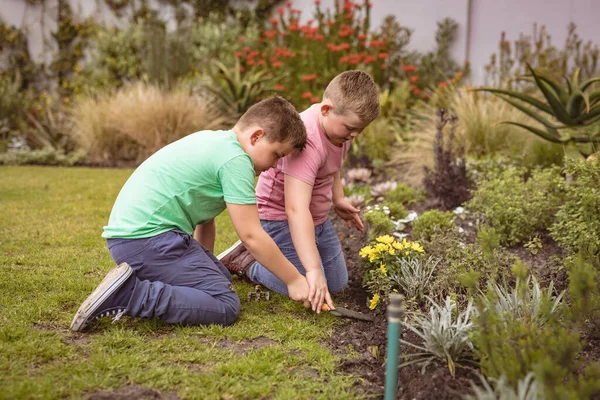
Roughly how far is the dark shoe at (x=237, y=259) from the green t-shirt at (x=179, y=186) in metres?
0.67

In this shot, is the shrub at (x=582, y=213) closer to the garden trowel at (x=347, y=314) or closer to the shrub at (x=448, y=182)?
the garden trowel at (x=347, y=314)

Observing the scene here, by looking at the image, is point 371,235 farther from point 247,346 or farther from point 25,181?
point 25,181

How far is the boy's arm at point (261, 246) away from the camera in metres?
2.73

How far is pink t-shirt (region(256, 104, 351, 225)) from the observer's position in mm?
3029

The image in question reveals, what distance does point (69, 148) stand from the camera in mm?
9344

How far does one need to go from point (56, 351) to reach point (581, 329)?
2384 mm

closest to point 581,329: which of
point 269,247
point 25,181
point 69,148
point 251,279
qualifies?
point 269,247

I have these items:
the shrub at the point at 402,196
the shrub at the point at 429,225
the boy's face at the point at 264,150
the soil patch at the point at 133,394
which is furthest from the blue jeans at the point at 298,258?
the shrub at the point at 402,196

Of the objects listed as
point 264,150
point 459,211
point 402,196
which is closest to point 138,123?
point 402,196

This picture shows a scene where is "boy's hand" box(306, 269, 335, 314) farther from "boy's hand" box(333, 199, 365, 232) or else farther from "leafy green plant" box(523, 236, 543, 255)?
"leafy green plant" box(523, 236, 543, 255)

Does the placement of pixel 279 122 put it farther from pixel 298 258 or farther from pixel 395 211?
pixel 395 211

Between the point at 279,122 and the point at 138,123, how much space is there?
241 inches

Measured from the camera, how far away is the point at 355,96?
115 inches

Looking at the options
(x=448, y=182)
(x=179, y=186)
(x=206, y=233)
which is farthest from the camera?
(x=448, y=182)
